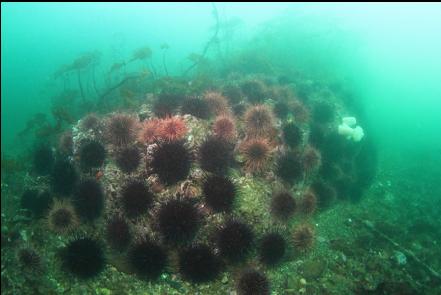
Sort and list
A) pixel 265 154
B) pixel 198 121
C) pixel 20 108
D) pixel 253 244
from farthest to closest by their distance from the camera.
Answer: pixel 20 108 < pixel 198 121 < pixel 265 154 < pixel 253 244

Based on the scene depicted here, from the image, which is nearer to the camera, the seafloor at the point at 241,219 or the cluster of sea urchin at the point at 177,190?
the cluster of sea urchin at the point at 177,190

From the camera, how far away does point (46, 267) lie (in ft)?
22.4

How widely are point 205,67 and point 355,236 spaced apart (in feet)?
53.2

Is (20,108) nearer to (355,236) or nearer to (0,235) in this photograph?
(0,235)

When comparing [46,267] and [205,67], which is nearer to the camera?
[46,267]

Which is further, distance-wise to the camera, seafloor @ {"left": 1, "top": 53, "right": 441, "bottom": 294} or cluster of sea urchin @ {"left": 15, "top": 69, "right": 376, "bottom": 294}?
seafloor @ {"left": 1, "top": 53, "right": 441, "bottom": 294}

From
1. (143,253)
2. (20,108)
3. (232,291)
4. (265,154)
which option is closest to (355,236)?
(265,154)

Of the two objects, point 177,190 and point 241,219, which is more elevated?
point 177,190

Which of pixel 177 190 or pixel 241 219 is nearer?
pixel 241 219

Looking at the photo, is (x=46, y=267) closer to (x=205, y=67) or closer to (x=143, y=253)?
(x=143, y=253)

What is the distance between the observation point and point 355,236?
10102mm

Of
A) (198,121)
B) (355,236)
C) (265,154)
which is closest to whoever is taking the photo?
(265,154)

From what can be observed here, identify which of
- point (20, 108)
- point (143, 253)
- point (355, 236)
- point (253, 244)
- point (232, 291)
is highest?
point (143, 253)

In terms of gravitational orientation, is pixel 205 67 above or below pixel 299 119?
below
